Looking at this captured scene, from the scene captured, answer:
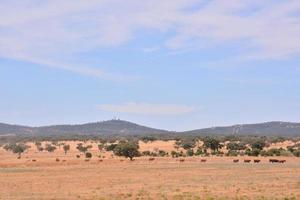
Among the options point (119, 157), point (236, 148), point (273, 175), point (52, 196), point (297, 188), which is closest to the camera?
point (52, 196)

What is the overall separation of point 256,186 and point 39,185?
58.8 feet

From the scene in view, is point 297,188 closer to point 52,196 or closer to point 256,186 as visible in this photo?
point 256,186

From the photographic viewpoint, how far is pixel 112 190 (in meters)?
44.9

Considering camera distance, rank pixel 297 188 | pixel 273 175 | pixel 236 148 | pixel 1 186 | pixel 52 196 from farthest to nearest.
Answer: pixel 236 148
pixel 273 175
pixel 1 186
pixel 297 188
pixel 52 196

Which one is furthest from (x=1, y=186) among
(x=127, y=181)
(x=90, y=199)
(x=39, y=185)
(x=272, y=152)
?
(x=272, y=152)

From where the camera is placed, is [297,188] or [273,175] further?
[273,175]

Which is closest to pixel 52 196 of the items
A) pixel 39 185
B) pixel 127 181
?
pixel 39 185

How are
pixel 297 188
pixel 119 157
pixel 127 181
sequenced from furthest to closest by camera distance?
pixel 119 157, pixel 127 181, pixel 297 188

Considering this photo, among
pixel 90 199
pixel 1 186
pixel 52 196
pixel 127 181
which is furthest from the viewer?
pixel 127 181

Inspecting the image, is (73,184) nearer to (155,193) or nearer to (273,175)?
(155,193)

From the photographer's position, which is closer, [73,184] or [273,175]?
[73,184]

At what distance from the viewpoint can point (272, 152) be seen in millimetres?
108438

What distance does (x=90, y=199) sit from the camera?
38.5 meters

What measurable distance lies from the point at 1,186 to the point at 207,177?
62.1ft
